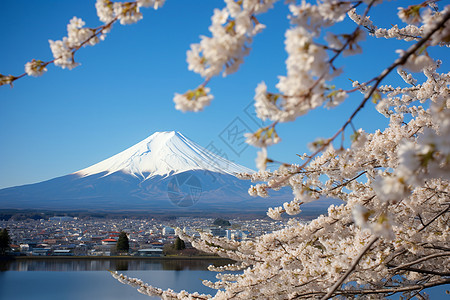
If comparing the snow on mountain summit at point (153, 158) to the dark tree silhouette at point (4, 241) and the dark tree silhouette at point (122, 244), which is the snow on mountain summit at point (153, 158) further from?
the dark tree silhouette at point (4, 241)

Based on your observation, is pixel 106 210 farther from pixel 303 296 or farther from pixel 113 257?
pixel 303 296

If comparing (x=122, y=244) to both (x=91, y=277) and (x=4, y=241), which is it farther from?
(x=4, y=241)

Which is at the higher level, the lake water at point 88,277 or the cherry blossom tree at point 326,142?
the cherry blossom tree at point 326,142

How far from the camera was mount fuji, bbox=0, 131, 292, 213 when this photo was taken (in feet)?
191

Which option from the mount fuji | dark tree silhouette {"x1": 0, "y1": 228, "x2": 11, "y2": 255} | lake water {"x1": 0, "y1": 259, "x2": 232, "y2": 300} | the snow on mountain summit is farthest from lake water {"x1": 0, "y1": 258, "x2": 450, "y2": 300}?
the mount fuji

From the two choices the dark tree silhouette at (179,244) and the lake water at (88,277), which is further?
the dark tree silhouette at (179,244)

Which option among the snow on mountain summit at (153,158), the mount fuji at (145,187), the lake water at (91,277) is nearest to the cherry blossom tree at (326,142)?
the lake water at (91,277)

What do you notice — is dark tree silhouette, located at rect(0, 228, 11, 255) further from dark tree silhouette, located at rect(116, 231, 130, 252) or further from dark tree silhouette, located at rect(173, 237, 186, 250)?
dark tree silhouette, located at rect(173, 237, 186, 250)

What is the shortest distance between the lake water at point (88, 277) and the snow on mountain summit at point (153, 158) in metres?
31.5

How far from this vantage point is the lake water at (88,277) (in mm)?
14719

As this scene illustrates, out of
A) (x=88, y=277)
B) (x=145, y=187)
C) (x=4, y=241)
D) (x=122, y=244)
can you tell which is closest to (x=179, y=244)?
(x=122, y=244)

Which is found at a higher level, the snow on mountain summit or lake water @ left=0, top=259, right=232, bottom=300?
the snow on mountain summit

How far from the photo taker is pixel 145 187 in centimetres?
6581

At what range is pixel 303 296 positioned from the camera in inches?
79.8
